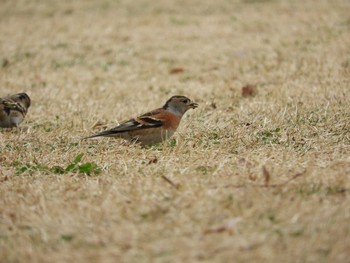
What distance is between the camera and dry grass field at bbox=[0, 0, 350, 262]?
12.0 feet

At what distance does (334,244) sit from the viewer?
347 cm

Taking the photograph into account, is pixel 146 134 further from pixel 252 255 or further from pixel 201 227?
pixel 252 255

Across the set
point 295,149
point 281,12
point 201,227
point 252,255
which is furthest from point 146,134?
point 281,12

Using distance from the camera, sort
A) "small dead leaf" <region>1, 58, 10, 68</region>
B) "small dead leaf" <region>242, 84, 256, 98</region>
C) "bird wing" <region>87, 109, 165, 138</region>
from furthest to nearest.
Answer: "small dead leaf" <region>1, 58, 10, 68</region>
"small dead leaf" <region>242, 84, 256, 98</region>
"bird wing" <region>87, 109, 165, 138</region>

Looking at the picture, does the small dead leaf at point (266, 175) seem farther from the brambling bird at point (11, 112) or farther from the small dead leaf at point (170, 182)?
the brambling bird at point (11, 112)

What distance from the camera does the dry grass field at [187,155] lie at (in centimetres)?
366

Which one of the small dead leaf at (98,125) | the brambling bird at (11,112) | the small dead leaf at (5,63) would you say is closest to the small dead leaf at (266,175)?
the small dead leaf at (98,125)

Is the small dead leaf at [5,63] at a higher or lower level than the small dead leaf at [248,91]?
higher

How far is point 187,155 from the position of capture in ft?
18.7

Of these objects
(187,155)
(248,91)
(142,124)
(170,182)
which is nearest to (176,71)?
(248,91)

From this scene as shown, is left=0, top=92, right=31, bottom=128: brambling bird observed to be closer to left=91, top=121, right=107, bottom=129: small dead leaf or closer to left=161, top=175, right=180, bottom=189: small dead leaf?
left=91, top=121, right=107, bottom=129: small dead leaf

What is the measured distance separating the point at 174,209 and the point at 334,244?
1.09 meters

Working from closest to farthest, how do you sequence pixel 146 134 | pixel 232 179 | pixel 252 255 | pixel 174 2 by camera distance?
pixel 252 255
pixel 232 179
pixel 146 134
pixel 174 2

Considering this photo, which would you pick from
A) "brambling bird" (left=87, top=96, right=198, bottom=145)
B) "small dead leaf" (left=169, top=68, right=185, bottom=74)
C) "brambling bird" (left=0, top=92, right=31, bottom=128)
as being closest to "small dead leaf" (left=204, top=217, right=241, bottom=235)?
"brambling bird" (left=87, top=96, right=198, bottom=145)
